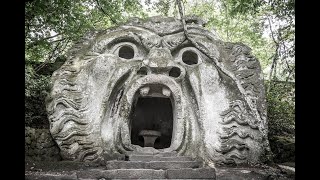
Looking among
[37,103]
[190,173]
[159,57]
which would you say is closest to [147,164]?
[190,173]

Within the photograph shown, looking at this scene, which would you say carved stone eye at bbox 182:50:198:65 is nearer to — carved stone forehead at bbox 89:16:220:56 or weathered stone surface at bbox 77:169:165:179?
carved stone forehead at bbox 89:16:220:56

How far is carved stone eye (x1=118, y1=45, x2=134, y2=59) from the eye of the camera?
Result: 295 inches

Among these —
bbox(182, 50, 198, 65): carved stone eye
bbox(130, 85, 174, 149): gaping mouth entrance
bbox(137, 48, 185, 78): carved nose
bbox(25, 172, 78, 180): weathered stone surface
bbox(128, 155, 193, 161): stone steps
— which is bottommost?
bbox(25, 172, 78, 180): weathered stone surface

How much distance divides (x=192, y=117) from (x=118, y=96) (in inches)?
61.0

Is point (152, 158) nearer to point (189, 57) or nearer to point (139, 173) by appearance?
point (139, 173)

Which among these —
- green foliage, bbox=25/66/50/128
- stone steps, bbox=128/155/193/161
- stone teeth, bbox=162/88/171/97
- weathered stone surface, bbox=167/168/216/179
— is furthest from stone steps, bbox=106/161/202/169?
green foliage, bbox=25/66/50/128

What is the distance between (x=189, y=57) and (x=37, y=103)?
147 inches

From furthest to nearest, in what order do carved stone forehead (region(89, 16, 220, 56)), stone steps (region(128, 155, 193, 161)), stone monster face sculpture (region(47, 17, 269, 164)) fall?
carved stone forehead (region(89, 16, 220, 56)), stone monster face sculpture (region(47, 17, 269, 164)), stone steps (region(128, 155, 193, 161))

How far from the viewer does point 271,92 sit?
8953 mm

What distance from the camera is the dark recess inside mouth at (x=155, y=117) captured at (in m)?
8.40

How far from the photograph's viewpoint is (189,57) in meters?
7.78

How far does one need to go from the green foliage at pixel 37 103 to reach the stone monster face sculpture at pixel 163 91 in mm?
763

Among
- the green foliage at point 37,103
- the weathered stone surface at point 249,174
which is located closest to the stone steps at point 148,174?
the weathered stone surface at point 249,174
